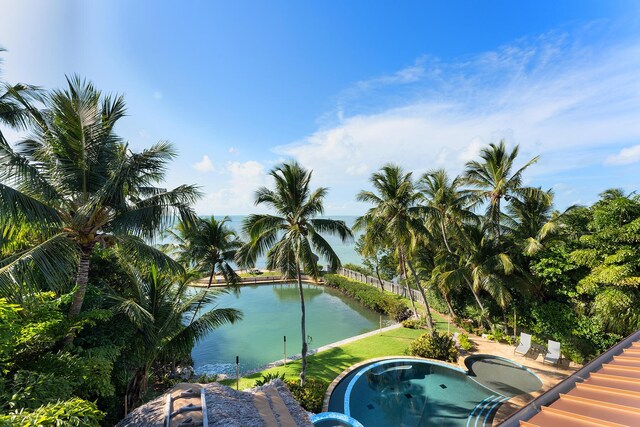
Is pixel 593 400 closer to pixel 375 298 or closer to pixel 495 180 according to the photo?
pixel 495 180

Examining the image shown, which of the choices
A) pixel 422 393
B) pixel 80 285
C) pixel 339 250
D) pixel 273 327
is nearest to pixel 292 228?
pixel 80 285

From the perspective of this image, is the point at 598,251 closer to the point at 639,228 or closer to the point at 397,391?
the point at 639,228

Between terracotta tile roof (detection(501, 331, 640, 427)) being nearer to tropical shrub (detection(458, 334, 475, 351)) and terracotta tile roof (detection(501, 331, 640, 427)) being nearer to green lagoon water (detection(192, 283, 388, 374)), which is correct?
green lagoon water (detection(192, 283, 388, 374))

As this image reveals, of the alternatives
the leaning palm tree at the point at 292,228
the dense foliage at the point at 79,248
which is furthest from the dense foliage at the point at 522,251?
the dense foliage at the point at 79,248

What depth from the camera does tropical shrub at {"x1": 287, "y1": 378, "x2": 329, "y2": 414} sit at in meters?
8.03

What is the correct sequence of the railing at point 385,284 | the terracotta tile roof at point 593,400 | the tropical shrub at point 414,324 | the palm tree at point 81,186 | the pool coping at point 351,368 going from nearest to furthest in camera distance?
1. the terracotta tile roof at point 593,400
2. the palm tree at point 81,186
3. the pool coping at point 351,368
4. the tropical shrub at point 414,324
5. the railing at point 385,284

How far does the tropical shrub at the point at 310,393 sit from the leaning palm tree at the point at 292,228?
15.4 inches

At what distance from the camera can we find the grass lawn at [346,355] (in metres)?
9.80

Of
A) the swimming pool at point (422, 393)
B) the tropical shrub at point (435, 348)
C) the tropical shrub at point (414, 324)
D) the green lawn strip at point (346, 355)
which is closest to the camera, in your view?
the swimming pool at point (422, 393)

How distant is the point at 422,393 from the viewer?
29.7 feet

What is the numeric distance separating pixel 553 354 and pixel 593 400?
387 inches

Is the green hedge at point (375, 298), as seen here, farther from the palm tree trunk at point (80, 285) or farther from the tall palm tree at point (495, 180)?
the palm tree trunk at point (80, 285)

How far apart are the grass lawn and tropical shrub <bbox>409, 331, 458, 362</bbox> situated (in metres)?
0.62

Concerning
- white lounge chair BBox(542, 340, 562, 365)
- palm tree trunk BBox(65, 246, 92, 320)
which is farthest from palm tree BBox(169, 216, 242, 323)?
white lounge chair BBox(542, 340, 562, 365)
